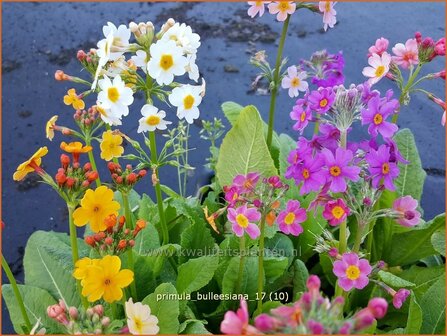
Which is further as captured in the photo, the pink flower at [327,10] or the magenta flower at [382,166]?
the pink flower at [327,10]

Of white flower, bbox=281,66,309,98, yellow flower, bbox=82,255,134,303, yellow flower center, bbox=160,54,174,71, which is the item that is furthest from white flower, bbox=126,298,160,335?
white flower, bbox=281,66,309,98

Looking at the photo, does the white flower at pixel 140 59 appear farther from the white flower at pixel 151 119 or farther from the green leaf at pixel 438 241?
the green leaf at pixel 438 241

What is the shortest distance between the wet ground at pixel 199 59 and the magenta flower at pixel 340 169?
1132 mm

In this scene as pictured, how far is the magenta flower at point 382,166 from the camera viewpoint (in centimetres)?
94

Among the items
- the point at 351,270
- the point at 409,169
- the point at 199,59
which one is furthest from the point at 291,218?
the point at 199,59

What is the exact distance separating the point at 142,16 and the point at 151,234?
1.49m

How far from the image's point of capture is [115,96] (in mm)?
Result: 963

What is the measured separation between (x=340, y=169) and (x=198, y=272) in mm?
401

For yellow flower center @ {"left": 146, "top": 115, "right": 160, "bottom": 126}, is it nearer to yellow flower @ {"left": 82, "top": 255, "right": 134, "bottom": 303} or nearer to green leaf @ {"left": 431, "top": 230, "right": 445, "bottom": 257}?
yellow flower @ {"left": 82, "top": 255, "right": 134, "bottom": 303}

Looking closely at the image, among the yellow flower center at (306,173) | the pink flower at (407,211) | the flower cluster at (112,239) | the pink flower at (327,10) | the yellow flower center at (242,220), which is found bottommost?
the flower cluster at (112,239)

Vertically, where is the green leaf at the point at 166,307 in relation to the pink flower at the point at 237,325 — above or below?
below

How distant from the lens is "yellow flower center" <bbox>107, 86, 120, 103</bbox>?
96 cm

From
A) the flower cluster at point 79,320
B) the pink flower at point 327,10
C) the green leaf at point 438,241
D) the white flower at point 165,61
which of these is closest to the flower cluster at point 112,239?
the flower cluster at point 79,320

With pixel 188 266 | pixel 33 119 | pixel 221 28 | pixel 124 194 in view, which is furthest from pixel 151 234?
pixel 221 28
